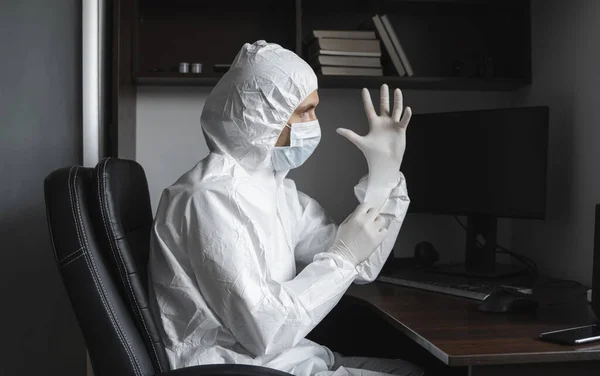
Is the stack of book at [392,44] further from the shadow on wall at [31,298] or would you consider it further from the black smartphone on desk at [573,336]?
the shadow on wall at [31,298]

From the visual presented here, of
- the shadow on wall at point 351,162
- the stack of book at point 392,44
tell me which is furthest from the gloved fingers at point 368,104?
the shadow on wall at point 351,162

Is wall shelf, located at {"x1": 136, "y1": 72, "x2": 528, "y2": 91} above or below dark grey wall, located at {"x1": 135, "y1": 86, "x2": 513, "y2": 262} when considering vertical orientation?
above

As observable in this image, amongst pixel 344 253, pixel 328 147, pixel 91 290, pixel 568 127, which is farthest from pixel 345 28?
pixel 91 290

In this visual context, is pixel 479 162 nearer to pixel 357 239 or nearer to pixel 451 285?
pixel 451 285

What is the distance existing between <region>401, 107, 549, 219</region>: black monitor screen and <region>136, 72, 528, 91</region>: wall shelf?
0.49 ft

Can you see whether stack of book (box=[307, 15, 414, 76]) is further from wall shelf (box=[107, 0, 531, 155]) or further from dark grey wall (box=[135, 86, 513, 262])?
dark grey wall (box=[135, 86, 513, 262])

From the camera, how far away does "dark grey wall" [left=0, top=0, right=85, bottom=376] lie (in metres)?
1.96

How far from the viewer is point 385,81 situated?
7.45ft

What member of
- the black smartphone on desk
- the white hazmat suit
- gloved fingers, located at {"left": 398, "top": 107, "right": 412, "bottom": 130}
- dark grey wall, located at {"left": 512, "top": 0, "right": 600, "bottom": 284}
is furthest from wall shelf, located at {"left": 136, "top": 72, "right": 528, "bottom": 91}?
the black smartphone on desk

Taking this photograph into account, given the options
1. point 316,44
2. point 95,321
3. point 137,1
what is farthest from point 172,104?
point 95,321

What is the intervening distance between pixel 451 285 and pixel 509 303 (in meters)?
0.29

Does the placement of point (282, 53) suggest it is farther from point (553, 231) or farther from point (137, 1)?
point (553, 231)

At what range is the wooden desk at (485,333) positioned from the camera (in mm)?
1321

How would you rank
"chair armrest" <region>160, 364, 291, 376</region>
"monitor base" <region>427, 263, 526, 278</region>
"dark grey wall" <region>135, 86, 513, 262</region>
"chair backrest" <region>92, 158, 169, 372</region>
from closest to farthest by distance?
"chair armrest" <region>160, 364, 291, 376</region> → "chair backrest" <region>92, 158, 169, 372</region> → "monitor base" <region>427, 263, 526, 278</region> → "dark grey wall" <region>135, 86, 513, 262</region>
